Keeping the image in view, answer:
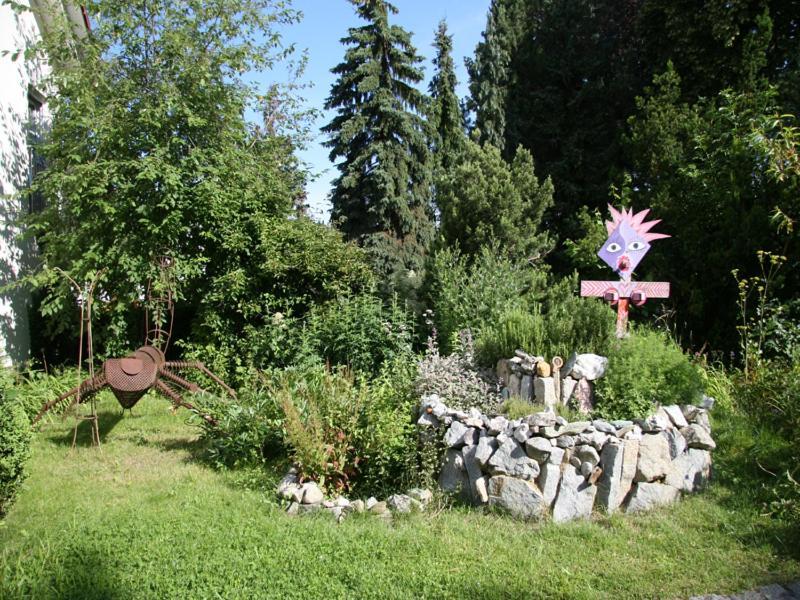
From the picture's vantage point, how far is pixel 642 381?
467 centimetres

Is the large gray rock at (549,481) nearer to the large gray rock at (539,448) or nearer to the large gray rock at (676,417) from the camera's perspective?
the large gray rock at (539,448)

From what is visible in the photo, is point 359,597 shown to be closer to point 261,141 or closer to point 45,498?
point 45,498

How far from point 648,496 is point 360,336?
3377mm

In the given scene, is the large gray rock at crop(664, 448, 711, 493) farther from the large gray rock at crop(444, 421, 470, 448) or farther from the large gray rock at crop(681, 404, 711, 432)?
the large gray rock at crop(444, 421, 470, 448)

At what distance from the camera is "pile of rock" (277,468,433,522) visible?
3953 millimetres

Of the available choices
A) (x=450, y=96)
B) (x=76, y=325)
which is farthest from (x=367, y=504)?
(x=450, y=96)

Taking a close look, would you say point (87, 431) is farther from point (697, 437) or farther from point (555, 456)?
point (697, 437)

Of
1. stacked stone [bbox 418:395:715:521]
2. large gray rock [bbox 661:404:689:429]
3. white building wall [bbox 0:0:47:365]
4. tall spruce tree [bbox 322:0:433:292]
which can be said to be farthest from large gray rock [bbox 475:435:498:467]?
tall spruce tree [bbox 322:0:433:292]

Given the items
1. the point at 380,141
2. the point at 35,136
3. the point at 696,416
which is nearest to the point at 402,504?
the point at 696,416

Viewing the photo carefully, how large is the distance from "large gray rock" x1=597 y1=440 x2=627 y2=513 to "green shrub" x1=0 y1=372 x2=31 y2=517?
4059mm

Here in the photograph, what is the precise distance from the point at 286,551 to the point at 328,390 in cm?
167

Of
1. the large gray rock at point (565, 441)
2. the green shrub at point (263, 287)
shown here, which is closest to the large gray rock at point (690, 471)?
the large gray rock at point (565, 441)

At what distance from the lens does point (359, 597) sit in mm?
2961

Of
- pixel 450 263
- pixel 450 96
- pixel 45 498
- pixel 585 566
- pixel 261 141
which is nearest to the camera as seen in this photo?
pixel 585 566
